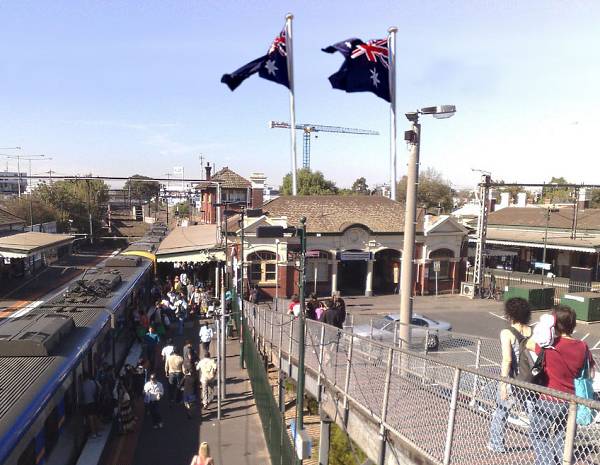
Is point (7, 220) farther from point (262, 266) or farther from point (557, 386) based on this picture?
point (557, 386)

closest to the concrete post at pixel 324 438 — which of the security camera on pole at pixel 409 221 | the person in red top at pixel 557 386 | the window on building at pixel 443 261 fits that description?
the security camera on pole at pixel 409 221

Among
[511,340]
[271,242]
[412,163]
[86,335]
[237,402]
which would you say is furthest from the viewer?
[271,242]

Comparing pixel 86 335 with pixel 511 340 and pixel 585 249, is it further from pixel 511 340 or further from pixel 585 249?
pixel 585 249

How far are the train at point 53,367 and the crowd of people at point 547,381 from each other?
5.38 m

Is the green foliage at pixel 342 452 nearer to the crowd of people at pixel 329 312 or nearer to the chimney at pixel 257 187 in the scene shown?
the crowd of people at pixel 329 312

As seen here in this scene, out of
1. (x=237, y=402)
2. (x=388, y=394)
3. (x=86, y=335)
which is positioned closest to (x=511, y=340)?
(x=388, y=394)

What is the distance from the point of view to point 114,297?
40.4 ft

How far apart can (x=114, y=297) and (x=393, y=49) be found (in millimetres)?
27218

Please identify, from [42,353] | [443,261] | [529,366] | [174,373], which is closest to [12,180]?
[443,261]

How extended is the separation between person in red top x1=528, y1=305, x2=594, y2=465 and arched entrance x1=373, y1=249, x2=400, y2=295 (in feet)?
81.4

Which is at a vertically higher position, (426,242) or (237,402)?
(426,242)

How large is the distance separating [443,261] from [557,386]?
1040 inches

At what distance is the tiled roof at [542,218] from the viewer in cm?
3864

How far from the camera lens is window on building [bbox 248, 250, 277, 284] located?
84.9ft
